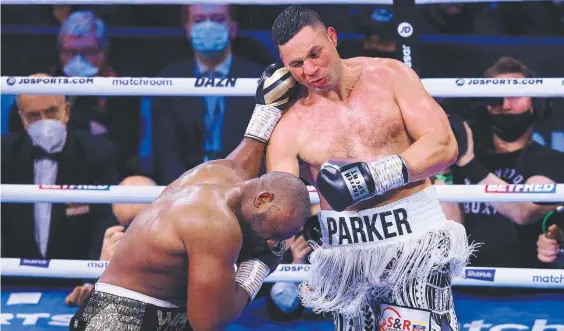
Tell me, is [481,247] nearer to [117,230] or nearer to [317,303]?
[317,303]

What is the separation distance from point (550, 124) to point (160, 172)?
203 centimetres

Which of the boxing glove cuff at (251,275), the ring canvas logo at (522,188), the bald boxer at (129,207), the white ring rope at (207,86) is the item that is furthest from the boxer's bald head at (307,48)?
the bald boxer at (129,207)

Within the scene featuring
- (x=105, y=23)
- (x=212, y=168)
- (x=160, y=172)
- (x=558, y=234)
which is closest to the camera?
(x=212, y=168)

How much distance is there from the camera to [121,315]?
112 inches

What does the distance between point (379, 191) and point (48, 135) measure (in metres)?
2.14

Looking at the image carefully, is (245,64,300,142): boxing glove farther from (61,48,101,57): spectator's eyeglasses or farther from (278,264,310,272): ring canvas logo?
(61,48,101,57): spectator's eyeglasses

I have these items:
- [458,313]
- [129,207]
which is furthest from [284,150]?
[129,207]

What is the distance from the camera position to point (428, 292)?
295 cm

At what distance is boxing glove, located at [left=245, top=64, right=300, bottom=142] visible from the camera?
3.16 metres

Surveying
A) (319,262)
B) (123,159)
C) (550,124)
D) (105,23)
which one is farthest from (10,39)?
(550,124)

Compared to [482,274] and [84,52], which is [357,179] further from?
[84,52]

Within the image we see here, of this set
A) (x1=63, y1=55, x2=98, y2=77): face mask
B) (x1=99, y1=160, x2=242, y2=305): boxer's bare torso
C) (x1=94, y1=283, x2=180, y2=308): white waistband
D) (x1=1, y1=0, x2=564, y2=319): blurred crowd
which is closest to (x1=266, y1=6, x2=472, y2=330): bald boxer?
(x1=99, y1=160, x2=242, y2=305): boxer's bare torso

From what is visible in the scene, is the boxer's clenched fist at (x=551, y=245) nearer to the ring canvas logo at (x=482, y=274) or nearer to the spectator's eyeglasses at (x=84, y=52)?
the ring canvas logo at (x=482, y=274)

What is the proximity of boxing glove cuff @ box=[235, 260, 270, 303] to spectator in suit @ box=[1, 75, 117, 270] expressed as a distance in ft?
5.30
